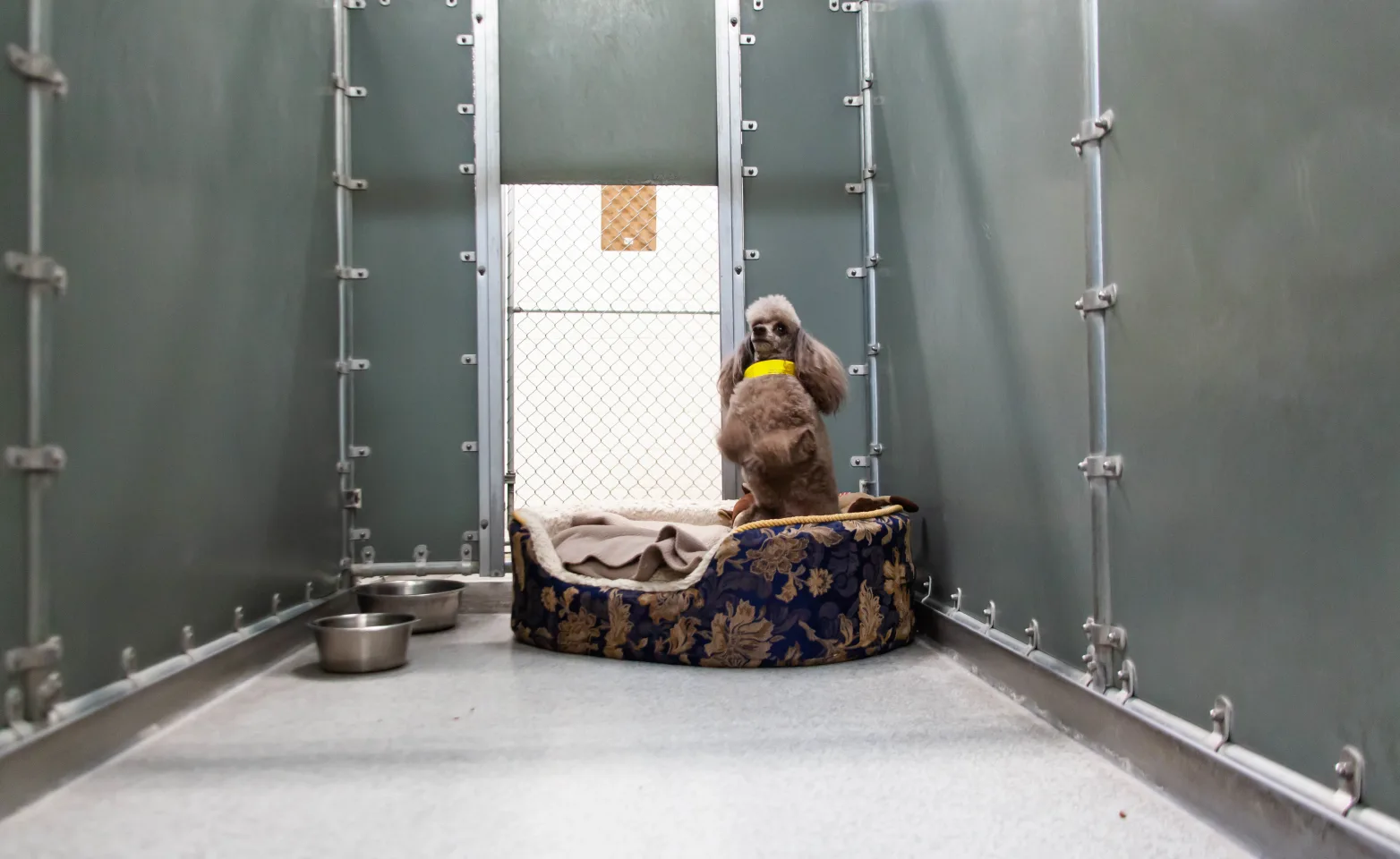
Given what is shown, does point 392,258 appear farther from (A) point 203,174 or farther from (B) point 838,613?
(B) point 838,613

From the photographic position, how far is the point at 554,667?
7.82ft

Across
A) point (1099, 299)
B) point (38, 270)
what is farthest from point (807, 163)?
point (38, 270)

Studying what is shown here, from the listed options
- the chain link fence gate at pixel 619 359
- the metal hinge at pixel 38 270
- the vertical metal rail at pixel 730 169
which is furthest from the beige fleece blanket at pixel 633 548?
the metal hinge at pixel 38 270

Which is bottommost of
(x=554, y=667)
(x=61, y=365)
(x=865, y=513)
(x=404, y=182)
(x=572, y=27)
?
(x=554, y=667)

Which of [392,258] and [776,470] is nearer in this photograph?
[776,470]

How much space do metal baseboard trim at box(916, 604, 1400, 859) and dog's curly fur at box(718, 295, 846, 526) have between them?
734 mm

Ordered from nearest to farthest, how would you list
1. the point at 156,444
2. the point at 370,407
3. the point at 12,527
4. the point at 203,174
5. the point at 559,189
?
the point at 12,527, the point at 156,444, the point at 203,174, the point at 370,407, the point at 559,189

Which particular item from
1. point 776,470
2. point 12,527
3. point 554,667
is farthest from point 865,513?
point 12,527

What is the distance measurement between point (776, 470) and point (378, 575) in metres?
1.71

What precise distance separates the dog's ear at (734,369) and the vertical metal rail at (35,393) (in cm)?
178

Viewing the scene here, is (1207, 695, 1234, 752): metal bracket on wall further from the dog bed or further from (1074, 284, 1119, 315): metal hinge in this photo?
the dog bed

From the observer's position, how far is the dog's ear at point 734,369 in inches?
110

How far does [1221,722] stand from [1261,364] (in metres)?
0.55

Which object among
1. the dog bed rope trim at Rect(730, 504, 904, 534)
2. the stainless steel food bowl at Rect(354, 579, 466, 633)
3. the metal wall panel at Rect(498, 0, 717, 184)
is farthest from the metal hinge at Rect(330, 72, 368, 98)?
the dog bed rope trim at Rect(730, 504, 904, 534)
